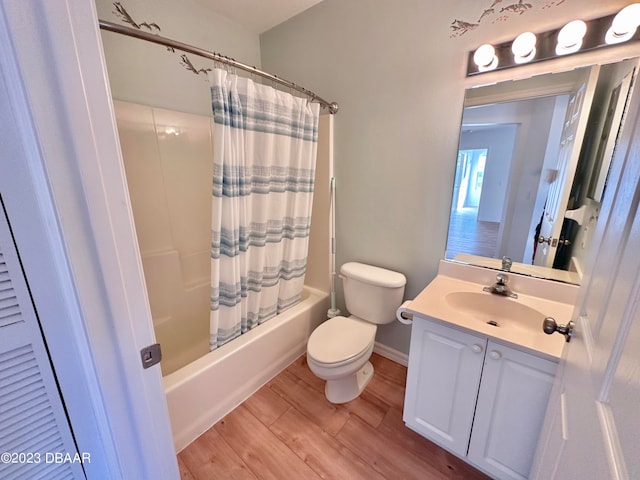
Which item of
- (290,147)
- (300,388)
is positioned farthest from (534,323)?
(290,147)

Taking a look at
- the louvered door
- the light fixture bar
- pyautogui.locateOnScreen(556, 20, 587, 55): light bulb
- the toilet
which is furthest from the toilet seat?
pyautogui.locateOnScreen(556, 20, 587, 55): light bulb

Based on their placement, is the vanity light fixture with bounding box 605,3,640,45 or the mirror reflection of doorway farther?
the mirror reflection of doorway

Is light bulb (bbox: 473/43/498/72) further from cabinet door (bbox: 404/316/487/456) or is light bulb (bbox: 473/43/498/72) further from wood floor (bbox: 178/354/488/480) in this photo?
wood floor (bbox: 178/354/488/480)

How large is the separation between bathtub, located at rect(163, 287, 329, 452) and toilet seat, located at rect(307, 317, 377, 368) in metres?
0.30

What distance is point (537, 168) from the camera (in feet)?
4.12

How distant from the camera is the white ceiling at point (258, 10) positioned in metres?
1.66

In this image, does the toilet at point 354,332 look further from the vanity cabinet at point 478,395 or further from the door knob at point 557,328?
the door knob at point 557,328

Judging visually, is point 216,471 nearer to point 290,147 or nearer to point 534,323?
point 534,323

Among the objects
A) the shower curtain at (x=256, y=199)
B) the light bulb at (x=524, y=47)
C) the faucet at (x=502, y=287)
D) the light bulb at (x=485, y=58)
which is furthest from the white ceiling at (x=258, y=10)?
the faucet at (x=502, y=287)

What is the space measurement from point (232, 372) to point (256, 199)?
1.04 meters

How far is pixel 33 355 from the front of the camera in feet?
1.76

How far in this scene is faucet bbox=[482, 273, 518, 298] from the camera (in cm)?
130

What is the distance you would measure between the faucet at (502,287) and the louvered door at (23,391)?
1690 millimetres

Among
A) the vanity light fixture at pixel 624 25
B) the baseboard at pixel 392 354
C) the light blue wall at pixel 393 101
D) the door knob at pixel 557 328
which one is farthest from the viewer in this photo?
the baseboard at pixel 392 354
